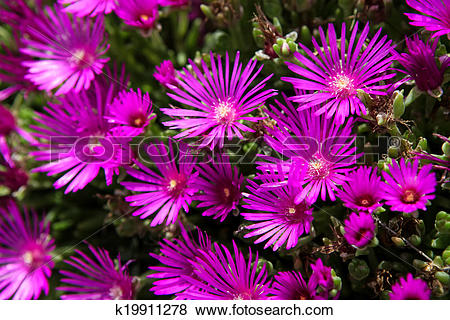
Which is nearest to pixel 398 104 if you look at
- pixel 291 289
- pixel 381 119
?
pixel 381 119

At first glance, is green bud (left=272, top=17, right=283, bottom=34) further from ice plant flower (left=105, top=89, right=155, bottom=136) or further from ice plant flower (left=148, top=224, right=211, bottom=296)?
ice plant flower (left=148, top=224, right=211, bottom=296)

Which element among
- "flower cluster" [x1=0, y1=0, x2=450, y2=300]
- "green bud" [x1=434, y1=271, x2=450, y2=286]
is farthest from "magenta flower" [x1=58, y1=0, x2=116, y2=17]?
"green bud" [x1=434, y1=271, x2=450, y2=286]

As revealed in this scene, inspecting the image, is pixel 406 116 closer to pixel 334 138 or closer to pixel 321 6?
pixel 334 138

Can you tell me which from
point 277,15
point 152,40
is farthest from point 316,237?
point 152,40

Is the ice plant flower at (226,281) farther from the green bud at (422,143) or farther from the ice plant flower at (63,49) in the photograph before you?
the ice plant flower at (63,49)
